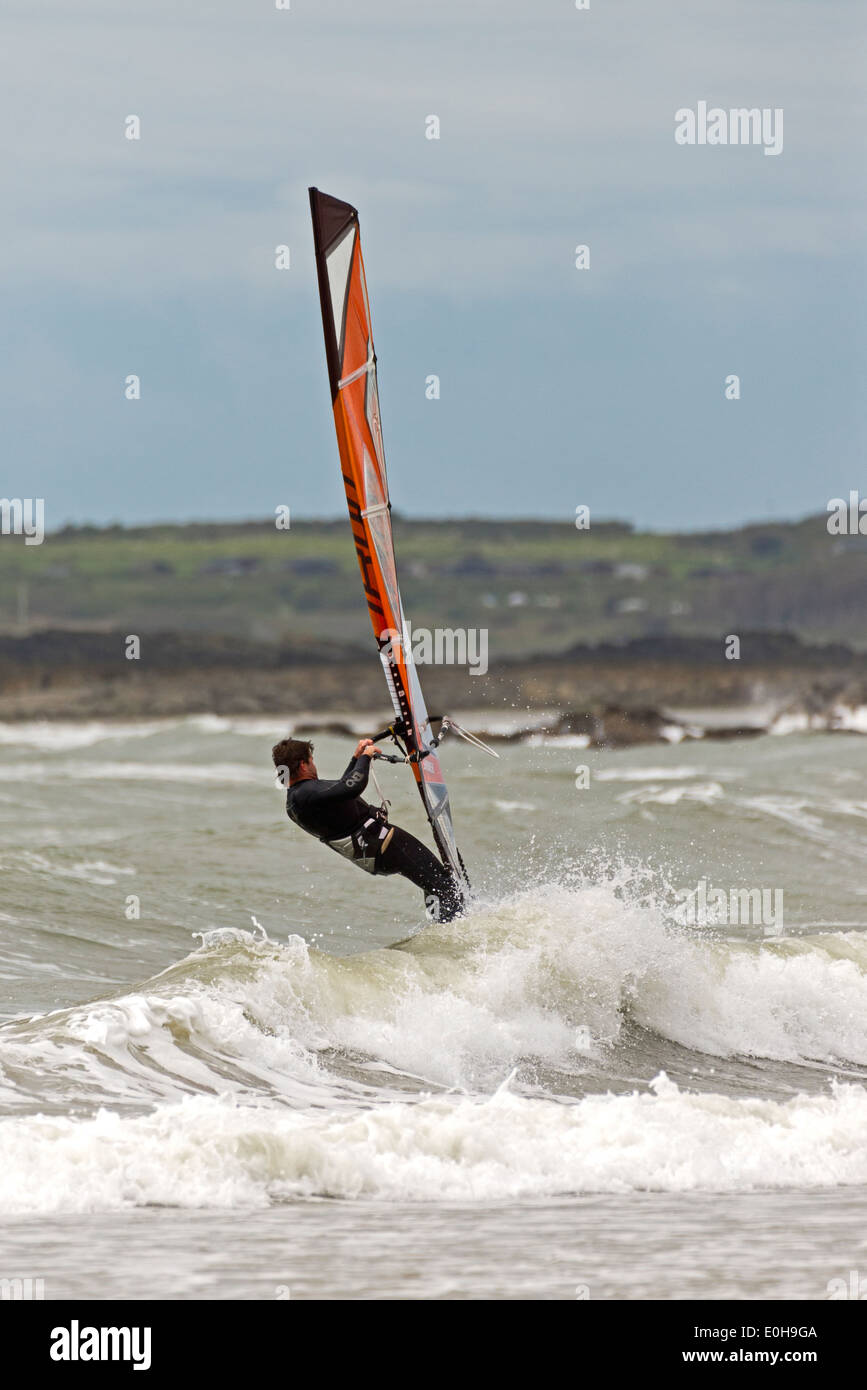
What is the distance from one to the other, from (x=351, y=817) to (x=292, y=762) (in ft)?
1.53

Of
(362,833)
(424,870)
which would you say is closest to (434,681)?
(424,870)

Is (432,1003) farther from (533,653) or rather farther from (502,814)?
(533,653)

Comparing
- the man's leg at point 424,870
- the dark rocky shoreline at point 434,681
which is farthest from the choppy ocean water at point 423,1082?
the dark rocky shoreline at point 434,681

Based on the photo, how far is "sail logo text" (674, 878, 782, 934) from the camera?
1282 centimetres

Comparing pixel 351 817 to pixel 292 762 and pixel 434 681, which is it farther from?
pixel 434 681

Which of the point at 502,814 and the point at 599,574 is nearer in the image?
the point at 502,814

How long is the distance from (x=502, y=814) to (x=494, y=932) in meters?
9.20

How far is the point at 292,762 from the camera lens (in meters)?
8.73

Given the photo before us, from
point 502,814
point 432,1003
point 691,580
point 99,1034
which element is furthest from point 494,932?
point 691,580

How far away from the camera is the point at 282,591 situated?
91.2 metres

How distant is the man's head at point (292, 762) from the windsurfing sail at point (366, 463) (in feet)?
2.65
